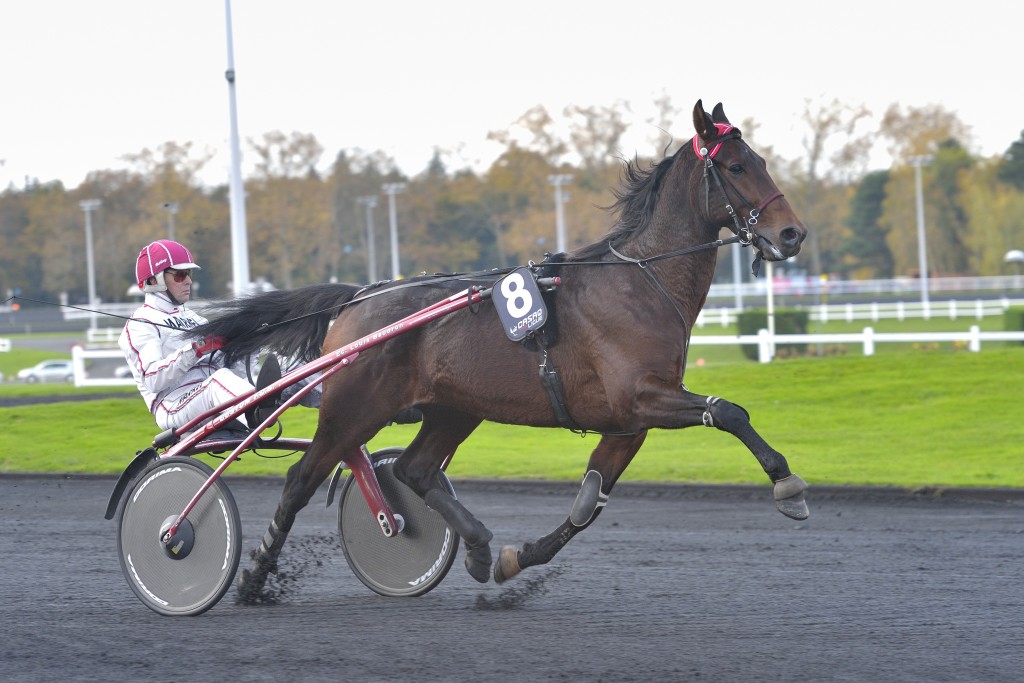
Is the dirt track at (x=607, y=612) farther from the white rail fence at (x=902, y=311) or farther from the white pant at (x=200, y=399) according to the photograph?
the white rail fence at (x=902, y=311)

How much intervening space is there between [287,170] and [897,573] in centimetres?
2390

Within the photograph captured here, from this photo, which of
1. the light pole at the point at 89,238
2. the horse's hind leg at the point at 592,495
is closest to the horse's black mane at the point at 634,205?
the horse's hind leg at the point at 592,495

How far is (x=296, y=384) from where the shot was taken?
5.29 metres

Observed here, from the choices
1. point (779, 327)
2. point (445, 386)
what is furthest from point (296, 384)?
point (779, 327)

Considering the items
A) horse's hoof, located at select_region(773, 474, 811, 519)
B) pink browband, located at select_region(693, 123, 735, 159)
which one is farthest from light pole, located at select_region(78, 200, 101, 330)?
horse's hoof, located at select_region(773, 474, 811, 519)

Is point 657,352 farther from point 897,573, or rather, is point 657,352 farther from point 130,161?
point 130,161

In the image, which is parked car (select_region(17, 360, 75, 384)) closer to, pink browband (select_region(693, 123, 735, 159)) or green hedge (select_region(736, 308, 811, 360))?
green hedge (select_region(736, 308, 811, 360))

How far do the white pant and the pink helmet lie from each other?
0.47 meters

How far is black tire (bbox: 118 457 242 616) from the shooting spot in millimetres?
4840

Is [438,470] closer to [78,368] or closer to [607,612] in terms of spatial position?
[607,612]

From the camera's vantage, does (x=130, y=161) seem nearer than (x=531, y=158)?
Yes

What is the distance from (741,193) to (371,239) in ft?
96.7

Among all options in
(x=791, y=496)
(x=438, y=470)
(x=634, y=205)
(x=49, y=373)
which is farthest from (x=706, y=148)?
(x=49, y=373)

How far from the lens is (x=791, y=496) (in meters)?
4.20
